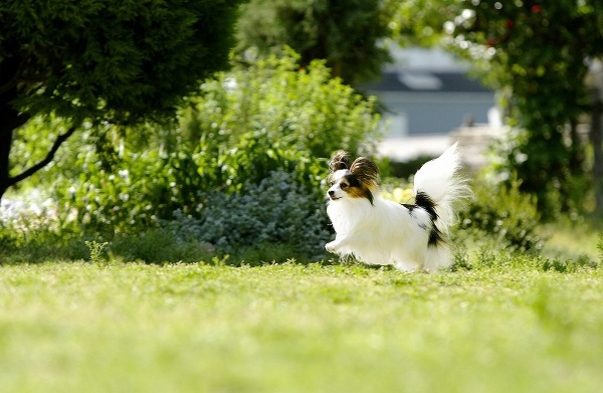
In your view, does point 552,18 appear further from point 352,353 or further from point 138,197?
point 352,353

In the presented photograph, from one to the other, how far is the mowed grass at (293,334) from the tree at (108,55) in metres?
2.62

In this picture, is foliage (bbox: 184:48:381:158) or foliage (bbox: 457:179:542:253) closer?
foliage (bbox: 457:179:542:253)

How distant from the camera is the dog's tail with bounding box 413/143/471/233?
9.25 meters

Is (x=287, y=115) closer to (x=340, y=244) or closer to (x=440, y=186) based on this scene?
(x=440, y=186)

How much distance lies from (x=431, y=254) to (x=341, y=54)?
725cm

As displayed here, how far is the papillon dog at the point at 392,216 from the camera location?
28.8ft

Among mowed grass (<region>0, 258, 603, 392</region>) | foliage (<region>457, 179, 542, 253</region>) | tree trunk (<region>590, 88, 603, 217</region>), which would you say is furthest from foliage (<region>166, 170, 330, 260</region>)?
tree trunk (<region>590, 88, 603, 217</region>)

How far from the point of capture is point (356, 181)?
8.75 m

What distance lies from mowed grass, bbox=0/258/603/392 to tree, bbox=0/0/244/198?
2618mm

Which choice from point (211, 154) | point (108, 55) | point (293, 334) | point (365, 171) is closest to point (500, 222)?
point (211, 154)

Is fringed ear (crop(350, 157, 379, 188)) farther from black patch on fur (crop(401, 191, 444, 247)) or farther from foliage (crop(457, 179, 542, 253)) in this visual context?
foliage (crop(457, 179, 542, 253))

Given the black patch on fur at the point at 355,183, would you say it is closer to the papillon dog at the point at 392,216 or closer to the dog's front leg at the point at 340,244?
the papillon dog at the point at 392,216

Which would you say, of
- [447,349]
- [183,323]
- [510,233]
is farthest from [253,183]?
[447,349]

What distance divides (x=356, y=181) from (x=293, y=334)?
3.51 metres
